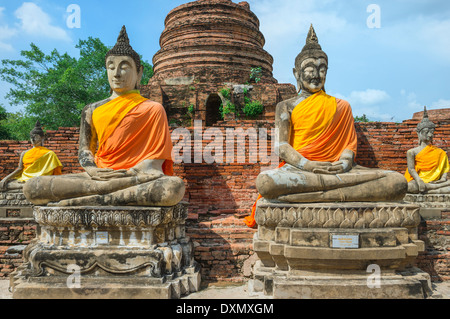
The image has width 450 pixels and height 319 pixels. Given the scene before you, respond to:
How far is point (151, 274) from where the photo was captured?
11.4 ft

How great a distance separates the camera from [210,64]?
11.6m

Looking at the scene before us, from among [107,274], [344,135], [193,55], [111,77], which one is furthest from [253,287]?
[193,55]

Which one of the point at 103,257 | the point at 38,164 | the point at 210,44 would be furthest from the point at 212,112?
the point at 103,257

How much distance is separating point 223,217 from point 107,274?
2.44 metres

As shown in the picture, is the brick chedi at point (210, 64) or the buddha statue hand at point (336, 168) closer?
the buddha statue hand at point (336, 168)

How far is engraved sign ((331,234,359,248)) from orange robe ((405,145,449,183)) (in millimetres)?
3229

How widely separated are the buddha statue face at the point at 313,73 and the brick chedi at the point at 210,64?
18.7ft

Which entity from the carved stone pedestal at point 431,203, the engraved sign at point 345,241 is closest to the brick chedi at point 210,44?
the carved stone pedestal at point 431,203

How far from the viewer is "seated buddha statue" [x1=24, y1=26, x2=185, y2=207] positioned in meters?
3.63

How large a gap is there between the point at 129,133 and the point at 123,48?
1156 millimetres

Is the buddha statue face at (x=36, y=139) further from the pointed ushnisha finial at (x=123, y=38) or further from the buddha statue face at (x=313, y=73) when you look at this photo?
the buddha statue face at (x=313, y=73)

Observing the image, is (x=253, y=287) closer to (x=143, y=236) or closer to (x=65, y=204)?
(x=143, y=236)

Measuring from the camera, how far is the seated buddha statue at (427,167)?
18.2 ft

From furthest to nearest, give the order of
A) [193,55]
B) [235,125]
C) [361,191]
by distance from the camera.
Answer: [193,55] < [235,125] < [361,191]
